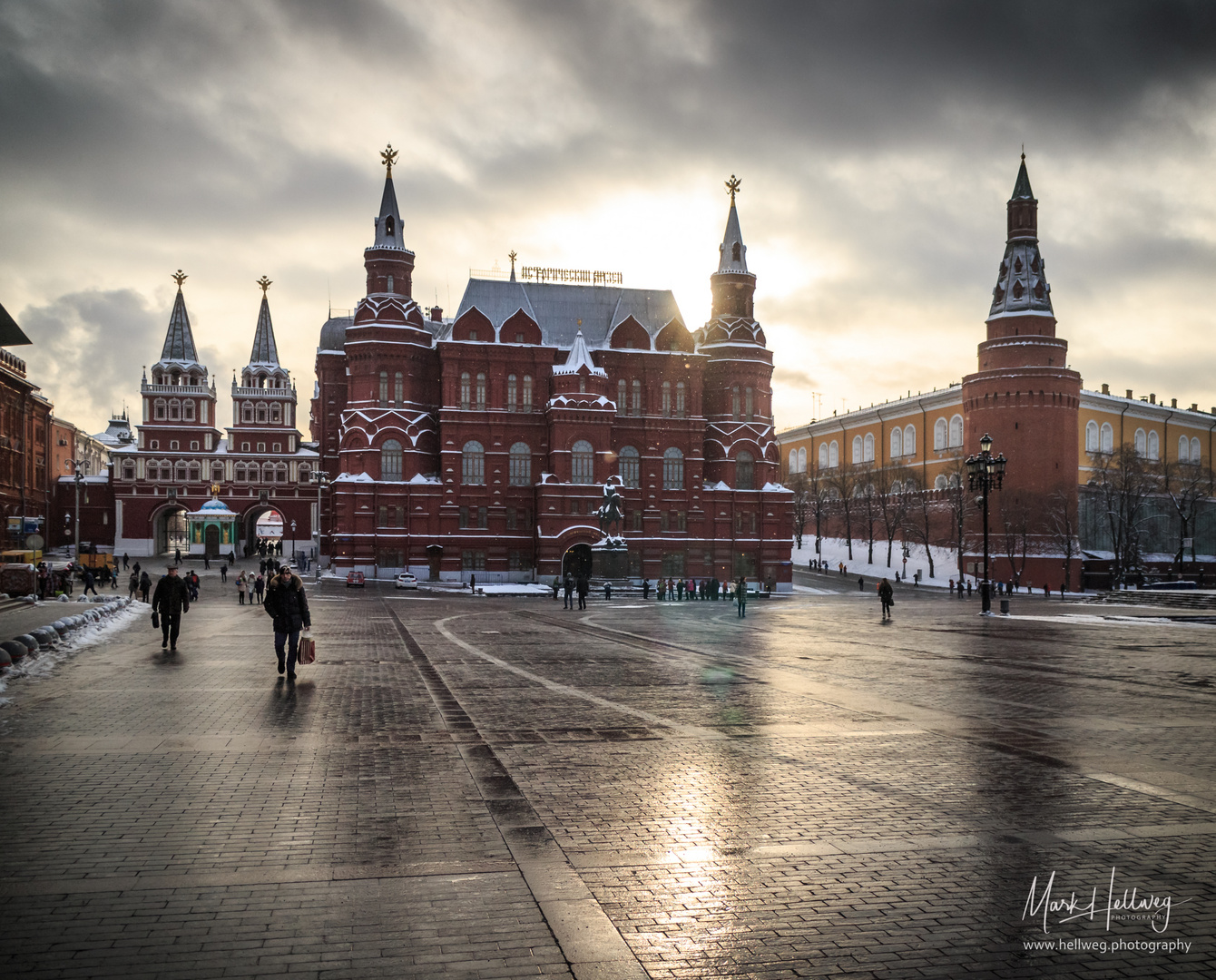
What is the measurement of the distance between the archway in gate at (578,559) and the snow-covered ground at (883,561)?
84.9 feet

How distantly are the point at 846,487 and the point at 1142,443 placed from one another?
28758 mm

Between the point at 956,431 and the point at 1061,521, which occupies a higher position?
the point at 956,431

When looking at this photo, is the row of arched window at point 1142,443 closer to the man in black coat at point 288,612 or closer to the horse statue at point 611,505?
the horse statue at point 611,505

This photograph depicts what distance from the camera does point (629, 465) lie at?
65125 mm

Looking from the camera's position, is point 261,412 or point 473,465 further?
point 261,412

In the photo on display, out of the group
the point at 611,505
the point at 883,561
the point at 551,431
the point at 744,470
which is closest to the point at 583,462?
the point at 551,431

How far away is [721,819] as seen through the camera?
298 inches

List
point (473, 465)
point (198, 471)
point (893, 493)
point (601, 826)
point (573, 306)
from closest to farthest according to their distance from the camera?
point (601, 826) → point (473, 465) → point (573, 306) → point (893, 493) → point (198, 471)

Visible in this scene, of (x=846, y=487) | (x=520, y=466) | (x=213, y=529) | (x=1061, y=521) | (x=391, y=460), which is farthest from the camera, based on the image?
(x=846, y=487)

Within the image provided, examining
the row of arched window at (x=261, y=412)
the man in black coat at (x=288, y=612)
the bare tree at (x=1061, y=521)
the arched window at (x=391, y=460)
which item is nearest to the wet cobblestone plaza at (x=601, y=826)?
the man in black coat at (x=288, y=612)

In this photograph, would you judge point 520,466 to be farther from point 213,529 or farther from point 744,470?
point 213,529

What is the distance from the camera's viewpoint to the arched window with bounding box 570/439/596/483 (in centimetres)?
6112

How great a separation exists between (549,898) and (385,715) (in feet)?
22.2

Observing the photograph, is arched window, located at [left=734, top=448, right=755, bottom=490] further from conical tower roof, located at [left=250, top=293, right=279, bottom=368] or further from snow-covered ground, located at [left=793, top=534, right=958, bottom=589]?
conical tower roof, located at [left=250, top=293, right=279, bottom=368]
